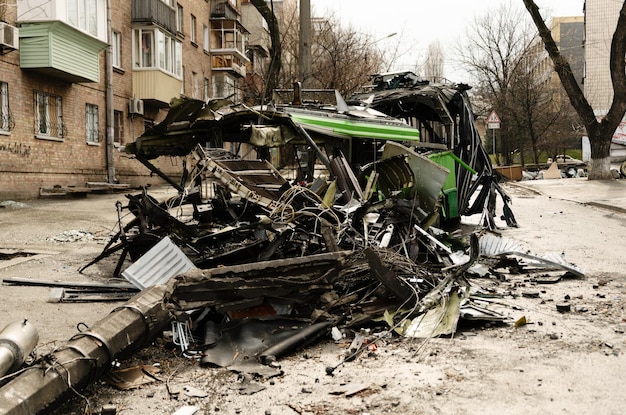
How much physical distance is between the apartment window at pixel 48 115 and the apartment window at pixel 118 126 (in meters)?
4.64

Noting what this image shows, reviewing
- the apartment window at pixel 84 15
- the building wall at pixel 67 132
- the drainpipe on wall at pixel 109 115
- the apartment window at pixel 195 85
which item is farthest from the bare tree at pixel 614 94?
the apartment window at pixel 195 85

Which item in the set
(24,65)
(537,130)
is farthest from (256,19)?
(24,65)

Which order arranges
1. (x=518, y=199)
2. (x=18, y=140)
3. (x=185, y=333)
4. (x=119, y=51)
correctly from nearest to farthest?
(x=185, y=333)
(x=18, y=140)
(x=518, y=199)
(x=119, y=51)

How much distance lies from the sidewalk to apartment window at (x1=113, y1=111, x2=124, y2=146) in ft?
53.5

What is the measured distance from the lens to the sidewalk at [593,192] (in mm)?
16531

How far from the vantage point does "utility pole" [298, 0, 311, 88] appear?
16.6m

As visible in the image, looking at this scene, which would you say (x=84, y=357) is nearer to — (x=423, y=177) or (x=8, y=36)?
(x=423, y=177)

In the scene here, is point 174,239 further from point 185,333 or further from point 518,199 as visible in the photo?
point 518,199

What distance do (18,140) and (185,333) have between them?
608 inches

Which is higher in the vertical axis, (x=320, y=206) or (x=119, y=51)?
(x=119, y=51)

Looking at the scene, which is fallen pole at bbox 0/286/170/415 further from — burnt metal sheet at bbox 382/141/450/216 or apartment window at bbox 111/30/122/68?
apartment window at bbox 111/30/122/68

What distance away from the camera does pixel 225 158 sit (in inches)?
286

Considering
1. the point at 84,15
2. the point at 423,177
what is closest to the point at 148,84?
the point at 84,15

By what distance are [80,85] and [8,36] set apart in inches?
183
